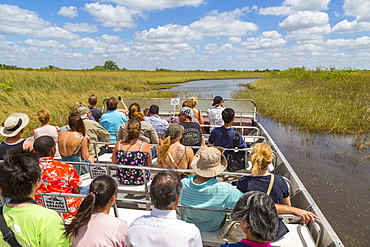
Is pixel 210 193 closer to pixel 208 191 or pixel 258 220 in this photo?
pixel 208 191

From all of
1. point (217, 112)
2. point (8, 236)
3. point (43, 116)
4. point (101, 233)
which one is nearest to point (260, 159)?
point (101, 233)

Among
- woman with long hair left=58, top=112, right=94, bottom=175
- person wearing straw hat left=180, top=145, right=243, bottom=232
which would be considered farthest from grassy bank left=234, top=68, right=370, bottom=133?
woman with long hair left=58, top=112, right=94, bottom=175

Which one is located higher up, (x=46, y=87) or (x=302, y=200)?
(x=46, y=87)

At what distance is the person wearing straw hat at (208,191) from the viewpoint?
2.47 metres

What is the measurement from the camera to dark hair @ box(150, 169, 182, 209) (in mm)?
1899

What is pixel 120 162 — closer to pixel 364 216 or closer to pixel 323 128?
pixel 364 216

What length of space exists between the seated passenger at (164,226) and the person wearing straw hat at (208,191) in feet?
1.85

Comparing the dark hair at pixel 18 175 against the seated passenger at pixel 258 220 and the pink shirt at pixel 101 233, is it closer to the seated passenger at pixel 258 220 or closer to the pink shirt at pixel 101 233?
the pink shirt at pixel 101 233

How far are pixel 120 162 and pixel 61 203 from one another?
105cm

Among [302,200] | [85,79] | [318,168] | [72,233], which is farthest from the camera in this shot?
[85,79]

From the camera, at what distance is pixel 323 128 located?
11.7 meters

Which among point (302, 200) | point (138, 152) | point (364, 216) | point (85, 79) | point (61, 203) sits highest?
point (85, 79)

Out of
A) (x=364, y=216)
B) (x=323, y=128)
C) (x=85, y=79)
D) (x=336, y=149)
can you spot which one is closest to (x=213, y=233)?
(x=364, y=216)

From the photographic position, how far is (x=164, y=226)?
181 centimetres
